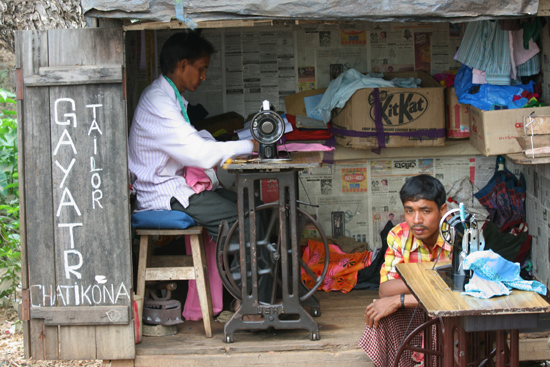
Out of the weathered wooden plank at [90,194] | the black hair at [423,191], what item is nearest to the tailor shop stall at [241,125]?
the weathered wooden plank at [90,194]

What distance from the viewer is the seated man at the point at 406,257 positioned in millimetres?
3875

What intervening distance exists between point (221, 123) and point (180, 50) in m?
1.03

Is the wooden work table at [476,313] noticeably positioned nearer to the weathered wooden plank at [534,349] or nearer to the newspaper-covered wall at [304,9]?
the weathered wooden plank at [534,349]

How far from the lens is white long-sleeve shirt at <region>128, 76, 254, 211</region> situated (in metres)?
4.53

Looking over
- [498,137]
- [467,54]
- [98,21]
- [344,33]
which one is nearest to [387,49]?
[344,33]

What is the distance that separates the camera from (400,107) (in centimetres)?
561

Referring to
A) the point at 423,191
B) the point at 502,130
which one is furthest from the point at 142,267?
the point at 502,130

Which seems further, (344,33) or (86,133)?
(344,33)

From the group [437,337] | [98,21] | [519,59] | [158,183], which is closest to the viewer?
[437,337]

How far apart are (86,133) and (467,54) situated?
9.67 feet

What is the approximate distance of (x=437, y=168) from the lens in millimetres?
6109

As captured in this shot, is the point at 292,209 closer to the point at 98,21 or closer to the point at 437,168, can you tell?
the point at 98,21

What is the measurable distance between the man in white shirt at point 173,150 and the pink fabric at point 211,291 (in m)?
0.40

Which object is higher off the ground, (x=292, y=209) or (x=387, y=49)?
(x=387, y=49)
